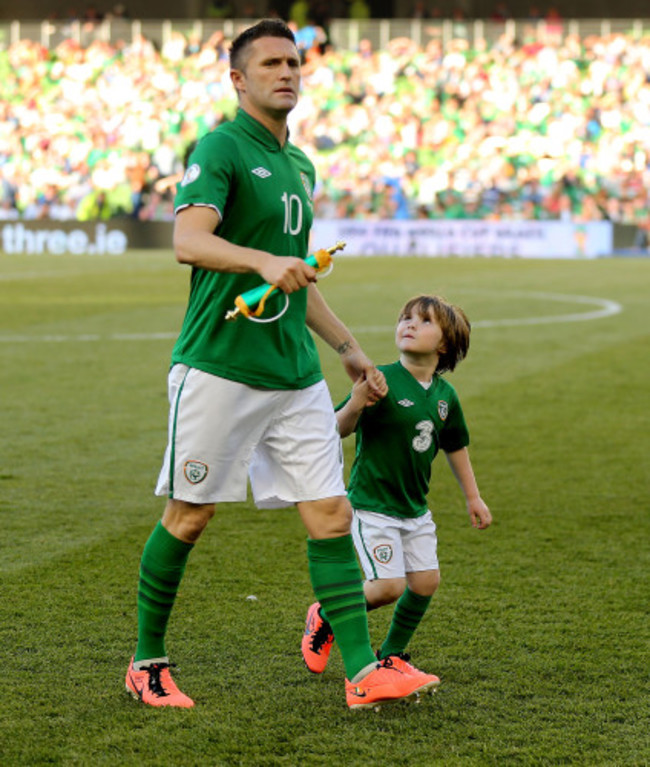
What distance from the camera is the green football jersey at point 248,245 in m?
3.55

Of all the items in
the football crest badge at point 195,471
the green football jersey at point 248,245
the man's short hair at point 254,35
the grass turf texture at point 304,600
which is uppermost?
the man's short hair at point 254,35

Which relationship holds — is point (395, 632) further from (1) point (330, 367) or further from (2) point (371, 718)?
(1) point (330, 367)

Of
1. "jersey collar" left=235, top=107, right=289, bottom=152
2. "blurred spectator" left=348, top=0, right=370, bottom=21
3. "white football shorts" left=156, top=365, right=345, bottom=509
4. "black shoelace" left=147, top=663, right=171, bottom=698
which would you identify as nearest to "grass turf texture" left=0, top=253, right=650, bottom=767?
"black shoelace" left=147, top=663, right=171, bottom=698

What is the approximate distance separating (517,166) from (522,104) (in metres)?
2.35

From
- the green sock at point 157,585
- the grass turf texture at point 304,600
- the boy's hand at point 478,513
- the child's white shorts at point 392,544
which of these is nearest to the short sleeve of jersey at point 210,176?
the green sock at point 157,585

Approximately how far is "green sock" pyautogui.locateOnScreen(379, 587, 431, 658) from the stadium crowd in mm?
24366

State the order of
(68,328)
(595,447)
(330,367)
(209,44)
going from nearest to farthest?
1. (595,447)
2. (330,367)
3. (68,328)
4. (209,44)

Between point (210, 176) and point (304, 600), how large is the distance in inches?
73.6

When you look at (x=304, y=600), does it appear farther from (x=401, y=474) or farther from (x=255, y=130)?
(x=255, y=130)

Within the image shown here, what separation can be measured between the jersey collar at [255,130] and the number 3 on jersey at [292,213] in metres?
0.15

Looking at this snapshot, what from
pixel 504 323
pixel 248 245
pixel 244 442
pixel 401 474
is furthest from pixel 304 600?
pixel 504 323

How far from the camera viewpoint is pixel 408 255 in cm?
2755

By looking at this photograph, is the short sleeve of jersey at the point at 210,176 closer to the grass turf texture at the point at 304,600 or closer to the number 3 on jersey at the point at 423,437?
the number 3 on jersey at the point at 423,437

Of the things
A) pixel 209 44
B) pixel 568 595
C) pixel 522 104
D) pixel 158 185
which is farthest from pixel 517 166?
Answer: pixel 568 595
